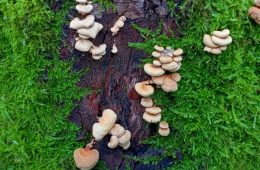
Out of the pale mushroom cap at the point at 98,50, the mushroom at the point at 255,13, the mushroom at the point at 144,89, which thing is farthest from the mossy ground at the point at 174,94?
the pale mushroom cap at the point at 98,50

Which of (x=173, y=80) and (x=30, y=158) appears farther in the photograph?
(x=30, y=158)

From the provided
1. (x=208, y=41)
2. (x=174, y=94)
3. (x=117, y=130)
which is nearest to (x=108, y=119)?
(x=117, y=130)

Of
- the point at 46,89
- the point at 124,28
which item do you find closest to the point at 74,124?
the point at 46,89

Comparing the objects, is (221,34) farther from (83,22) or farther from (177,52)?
(83,22)

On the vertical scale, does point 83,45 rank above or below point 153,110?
above

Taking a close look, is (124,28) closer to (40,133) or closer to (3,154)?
(40,133)

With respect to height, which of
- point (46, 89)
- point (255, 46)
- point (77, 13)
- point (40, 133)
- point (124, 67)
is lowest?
point (40, 133)

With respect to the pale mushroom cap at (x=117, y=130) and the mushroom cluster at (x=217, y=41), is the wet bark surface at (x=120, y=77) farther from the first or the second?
the mushroom cluster at (x=217, y=41)
